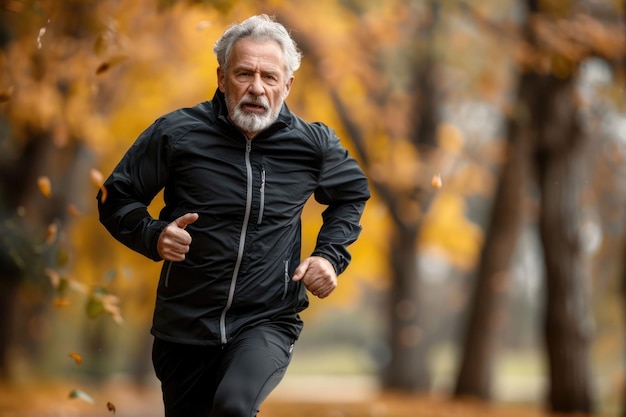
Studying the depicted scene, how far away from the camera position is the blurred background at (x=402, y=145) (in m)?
11.5

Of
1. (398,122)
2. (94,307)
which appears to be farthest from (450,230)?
(94,307)

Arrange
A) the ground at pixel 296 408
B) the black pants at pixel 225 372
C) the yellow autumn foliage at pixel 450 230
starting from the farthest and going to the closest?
the yellow autumn foliage at pixel 450 230 < the ground at pixel 296 408 < the black pants at pixel 225 372

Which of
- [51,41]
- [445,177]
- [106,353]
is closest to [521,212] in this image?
[445,177]

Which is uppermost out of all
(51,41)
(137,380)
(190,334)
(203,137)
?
(51,41)

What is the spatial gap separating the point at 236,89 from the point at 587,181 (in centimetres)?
1946

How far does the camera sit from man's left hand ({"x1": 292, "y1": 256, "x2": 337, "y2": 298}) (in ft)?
14.0

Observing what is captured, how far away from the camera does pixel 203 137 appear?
438 centimetres

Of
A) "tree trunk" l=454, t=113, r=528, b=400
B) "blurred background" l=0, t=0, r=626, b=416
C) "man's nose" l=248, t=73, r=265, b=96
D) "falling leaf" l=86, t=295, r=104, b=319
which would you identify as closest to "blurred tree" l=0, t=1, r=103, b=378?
"blurred background" l=0, t=0, r=626, b=416

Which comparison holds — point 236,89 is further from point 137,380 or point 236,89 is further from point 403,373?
point 137,380

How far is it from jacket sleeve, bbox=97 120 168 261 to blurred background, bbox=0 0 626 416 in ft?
2.98

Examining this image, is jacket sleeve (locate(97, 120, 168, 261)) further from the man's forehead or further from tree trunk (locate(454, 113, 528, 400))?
tree trunk (locate(454, 113, 528, 400))

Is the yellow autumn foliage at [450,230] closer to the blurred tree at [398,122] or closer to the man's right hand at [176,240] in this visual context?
the blurred tree at [398,122]

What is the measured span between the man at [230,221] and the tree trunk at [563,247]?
9930 mm

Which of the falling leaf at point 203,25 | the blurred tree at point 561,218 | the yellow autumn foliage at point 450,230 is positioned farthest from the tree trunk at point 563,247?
→ the yellow autumn foliage at point 450,230
